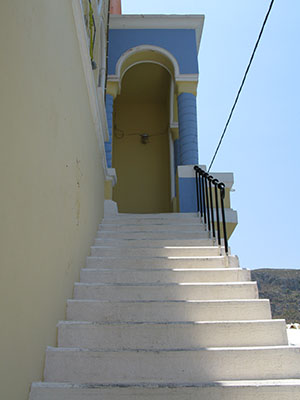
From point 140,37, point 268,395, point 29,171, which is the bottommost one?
point 268,395

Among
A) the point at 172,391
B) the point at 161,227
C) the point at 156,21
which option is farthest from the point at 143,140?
the point at 172,391

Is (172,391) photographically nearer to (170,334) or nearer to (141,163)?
(170,334)

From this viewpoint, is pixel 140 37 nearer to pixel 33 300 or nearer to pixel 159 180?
pixel 159 180

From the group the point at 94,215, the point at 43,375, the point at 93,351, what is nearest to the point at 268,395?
the point at 93,351

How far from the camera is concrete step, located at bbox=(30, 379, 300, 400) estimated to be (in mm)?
1922

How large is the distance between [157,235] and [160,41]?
441 cm

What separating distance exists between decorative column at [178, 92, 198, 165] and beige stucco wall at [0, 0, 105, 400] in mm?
3561

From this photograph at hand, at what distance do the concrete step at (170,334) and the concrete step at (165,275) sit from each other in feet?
2.38

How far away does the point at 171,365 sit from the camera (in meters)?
2.21

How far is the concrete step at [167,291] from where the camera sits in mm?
2963

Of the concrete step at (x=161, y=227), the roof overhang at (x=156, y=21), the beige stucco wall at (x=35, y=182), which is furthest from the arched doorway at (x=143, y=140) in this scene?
the beige stucco wall at (x=35, y=182)

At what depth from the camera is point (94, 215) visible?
430 cm

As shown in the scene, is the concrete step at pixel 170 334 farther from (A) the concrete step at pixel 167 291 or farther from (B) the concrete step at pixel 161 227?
(B) the concrete step at pixel 161 227

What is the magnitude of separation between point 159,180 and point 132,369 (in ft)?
21.0
